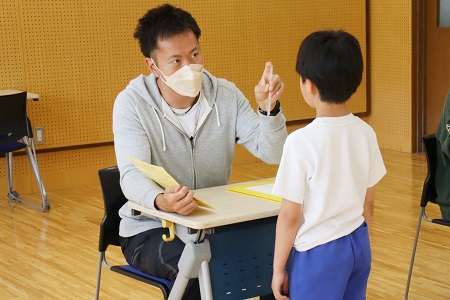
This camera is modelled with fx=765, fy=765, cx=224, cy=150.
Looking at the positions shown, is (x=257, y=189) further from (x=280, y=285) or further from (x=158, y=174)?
(x=280, y=285)

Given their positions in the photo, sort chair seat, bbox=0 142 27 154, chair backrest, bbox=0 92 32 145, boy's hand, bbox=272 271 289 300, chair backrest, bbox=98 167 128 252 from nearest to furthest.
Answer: boy's hand, bbox=272 271 289 300 < chair backrest, bbox=98 167 128 252 < chair backrest, bbox=0 92 32 145 < chair seat, bbox=0 142 27 154

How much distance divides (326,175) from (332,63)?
30cm

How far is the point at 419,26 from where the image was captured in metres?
7.28

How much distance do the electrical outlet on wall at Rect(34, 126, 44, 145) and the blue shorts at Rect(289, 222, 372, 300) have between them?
445 centimetres

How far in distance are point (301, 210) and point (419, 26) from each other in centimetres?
563

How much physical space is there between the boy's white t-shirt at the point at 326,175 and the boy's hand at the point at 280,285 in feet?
0.31

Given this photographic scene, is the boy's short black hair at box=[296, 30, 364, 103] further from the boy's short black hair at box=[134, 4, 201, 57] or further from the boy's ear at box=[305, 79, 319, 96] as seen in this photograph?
the boy's short black hair at box=[134, 4, 201, 57]

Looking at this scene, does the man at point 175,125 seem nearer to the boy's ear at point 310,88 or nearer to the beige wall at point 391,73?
the boy's ear at point 310,88

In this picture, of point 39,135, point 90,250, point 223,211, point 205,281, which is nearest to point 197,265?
point 205,281

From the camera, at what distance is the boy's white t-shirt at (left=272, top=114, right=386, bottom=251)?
6.67 feet

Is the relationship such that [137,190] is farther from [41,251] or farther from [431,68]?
[431,68]

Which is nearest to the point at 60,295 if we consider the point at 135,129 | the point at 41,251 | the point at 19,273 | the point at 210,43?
the point at 19,273

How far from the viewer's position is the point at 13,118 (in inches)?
211

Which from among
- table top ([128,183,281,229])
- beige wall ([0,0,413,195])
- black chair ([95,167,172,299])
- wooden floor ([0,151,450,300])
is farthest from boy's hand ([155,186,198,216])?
beige wall ([0,0,413,195])
